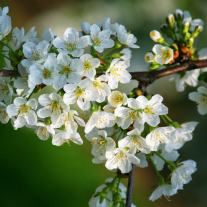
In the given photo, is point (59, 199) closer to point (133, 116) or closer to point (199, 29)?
point (133, 116)

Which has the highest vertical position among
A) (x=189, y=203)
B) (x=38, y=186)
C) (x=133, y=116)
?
(x=133, y=116)

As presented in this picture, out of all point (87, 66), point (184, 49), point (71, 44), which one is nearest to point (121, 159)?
point (87, 66)

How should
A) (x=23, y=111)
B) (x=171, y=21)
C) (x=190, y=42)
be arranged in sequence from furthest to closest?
(x=171, y=21), (x=190, y=42), (x=23, y=111)

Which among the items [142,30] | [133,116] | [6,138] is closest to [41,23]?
[142,30]

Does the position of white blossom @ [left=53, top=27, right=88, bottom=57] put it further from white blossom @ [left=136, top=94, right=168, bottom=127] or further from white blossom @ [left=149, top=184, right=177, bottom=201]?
white blossom @ [left=149, top=184, right=177, bottom=201]

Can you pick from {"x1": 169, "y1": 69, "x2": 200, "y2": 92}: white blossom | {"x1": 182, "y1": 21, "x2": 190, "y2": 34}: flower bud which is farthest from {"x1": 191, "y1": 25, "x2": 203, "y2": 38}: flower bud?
{"x1": 169, "y1": 69, "x2": 200, "y2": 92}: white blossom

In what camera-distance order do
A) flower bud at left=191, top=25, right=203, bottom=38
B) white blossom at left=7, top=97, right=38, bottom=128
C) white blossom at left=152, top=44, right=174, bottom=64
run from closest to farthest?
white blossom at left=7, top=97, right=38, bottom=128, white blossom at left=152, top=44, right=174, bottom=64, flower bud at left=191, top=25, right=203, bottom=38

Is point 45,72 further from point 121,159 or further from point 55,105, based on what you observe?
point 121,159

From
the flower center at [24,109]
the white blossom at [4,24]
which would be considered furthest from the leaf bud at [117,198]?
the white blossom at [4,24]
